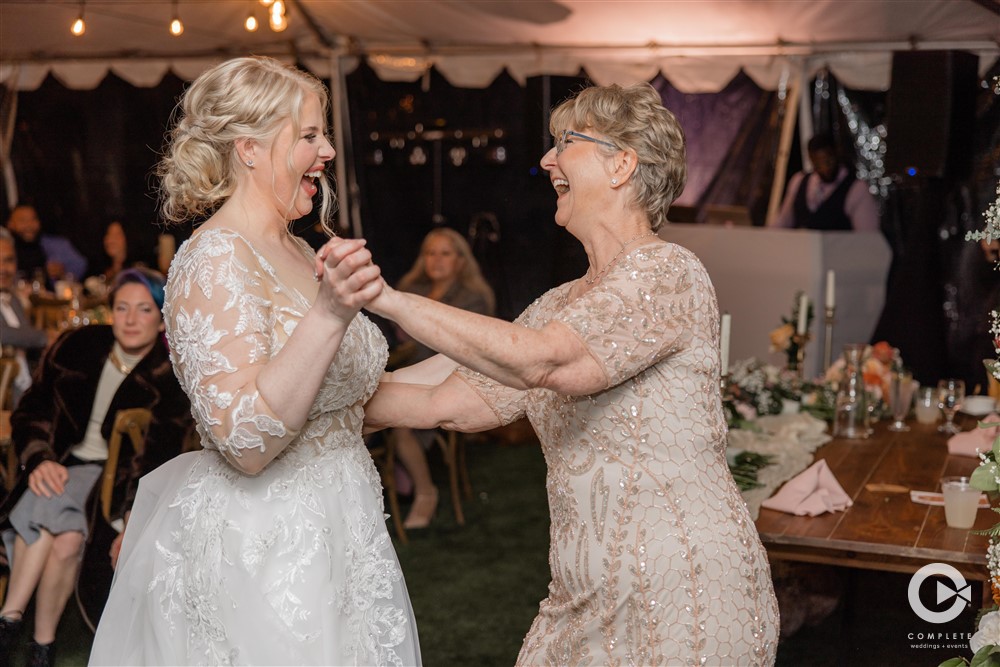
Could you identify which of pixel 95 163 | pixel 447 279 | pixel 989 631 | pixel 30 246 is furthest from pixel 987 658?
pixel 95 163

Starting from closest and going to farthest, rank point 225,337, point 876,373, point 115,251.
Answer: point 225,337 → point 876,373 → point 115,251

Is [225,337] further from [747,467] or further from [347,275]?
[747,467]

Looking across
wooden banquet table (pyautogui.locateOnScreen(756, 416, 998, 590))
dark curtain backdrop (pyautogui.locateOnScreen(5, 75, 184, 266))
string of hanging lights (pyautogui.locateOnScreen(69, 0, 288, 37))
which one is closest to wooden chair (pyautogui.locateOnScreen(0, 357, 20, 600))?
string of hanging lights (pyautogui.locateOnScreen(69, 0, 288, 37))

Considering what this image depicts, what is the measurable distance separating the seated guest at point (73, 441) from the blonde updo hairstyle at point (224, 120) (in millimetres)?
2062

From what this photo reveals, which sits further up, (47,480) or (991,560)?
(991,560)

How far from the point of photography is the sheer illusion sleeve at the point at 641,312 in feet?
6.11

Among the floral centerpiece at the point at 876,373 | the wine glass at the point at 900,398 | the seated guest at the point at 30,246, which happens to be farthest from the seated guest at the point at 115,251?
the wine glass at the point at 900,398

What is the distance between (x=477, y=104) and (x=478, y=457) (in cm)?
278

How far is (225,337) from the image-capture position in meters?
1.84

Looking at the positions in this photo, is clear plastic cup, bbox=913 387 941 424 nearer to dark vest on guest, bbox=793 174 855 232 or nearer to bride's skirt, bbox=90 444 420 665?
dark vest on guest, bbox=793 174 855 232

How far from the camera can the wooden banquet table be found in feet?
9.24

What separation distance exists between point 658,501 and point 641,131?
70 cm

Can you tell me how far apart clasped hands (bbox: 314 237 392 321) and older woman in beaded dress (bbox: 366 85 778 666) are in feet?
1.09

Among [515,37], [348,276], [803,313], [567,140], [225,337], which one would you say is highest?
[515,37]
